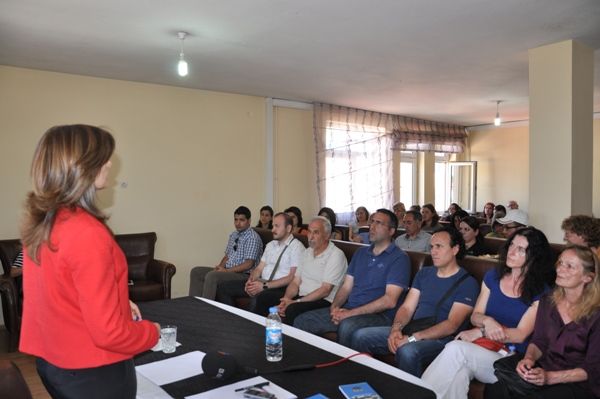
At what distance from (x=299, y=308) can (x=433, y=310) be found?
0.99 metres

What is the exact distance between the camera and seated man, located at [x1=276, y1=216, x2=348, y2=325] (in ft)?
11.4

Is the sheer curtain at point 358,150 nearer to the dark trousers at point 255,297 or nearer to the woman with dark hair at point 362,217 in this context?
the woman with dark hair at point 362,217

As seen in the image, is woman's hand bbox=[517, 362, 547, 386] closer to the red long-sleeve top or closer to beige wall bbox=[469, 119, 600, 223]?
the red long-sleeve top

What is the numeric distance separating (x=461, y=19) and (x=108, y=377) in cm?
325

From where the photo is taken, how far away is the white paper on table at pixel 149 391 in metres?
1.58

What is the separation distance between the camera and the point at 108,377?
4.02 ft

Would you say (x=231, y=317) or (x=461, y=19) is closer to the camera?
(x=231, y=317)

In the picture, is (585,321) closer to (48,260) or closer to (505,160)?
(48,260)

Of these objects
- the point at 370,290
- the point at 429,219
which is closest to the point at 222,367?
the point at 370,290

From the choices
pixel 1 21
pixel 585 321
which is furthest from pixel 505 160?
pixel 1 21

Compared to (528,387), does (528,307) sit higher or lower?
higher

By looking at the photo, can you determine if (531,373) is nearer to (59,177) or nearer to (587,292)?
(587,292)

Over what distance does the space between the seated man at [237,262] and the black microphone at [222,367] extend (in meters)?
2.62

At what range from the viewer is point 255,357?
1894 mm
